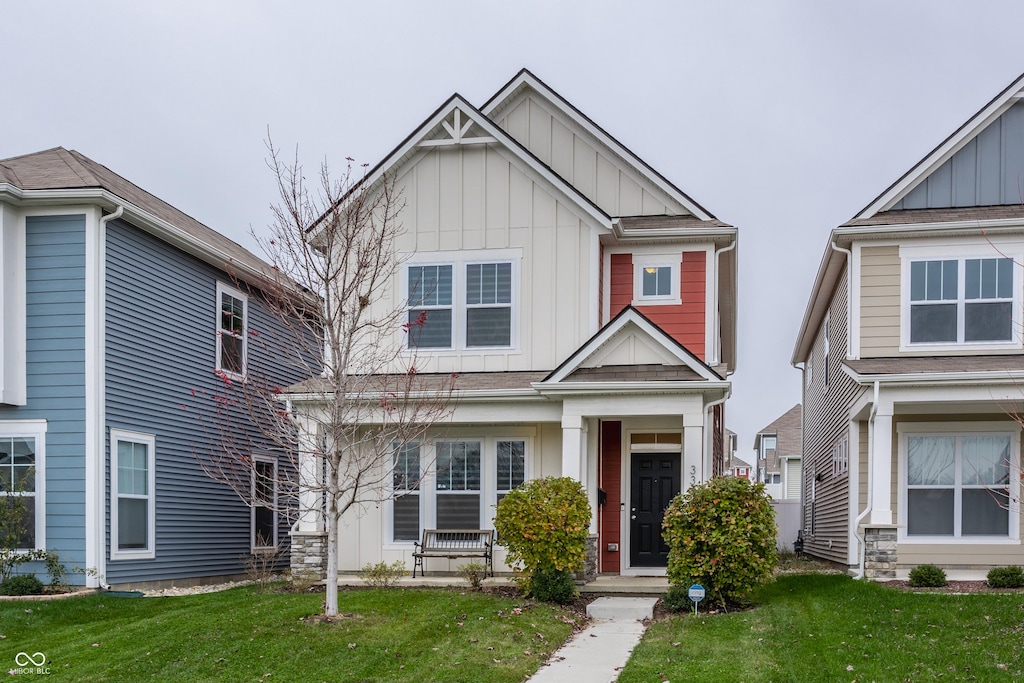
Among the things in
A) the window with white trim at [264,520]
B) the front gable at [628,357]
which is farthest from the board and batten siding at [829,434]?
the window with white trim at [264,520]

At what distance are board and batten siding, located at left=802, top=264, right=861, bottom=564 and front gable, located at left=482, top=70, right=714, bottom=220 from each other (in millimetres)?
3640

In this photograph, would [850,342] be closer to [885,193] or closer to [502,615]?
[885,193]

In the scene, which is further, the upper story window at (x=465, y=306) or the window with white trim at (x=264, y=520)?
the window with white trim at (x=264, y=520)

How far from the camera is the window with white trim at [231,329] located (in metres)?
18.0

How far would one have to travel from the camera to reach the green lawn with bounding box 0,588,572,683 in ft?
29.2

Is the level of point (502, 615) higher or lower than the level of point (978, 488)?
lower


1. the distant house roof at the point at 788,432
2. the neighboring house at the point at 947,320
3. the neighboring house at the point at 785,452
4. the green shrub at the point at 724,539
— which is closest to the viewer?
the green shrub at the point at 724,539

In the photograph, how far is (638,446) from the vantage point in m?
15.6

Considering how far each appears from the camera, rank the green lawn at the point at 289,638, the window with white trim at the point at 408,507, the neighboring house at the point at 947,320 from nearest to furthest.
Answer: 1. the green lawn at the point at 289,638
2. the neighboring house at the point at 947,320
3. the window with white trim at the point at 408,507

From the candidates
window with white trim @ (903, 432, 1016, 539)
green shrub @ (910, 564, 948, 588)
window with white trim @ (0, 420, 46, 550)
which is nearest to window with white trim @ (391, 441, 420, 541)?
window with white trim @ (0, 420, 46, 550)

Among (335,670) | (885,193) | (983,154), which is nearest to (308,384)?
(335,670)

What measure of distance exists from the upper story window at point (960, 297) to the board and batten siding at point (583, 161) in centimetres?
399

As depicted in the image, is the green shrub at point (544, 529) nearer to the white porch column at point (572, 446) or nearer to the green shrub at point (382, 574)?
the white porch column at point (572, 446)

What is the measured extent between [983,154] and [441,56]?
12.7m
